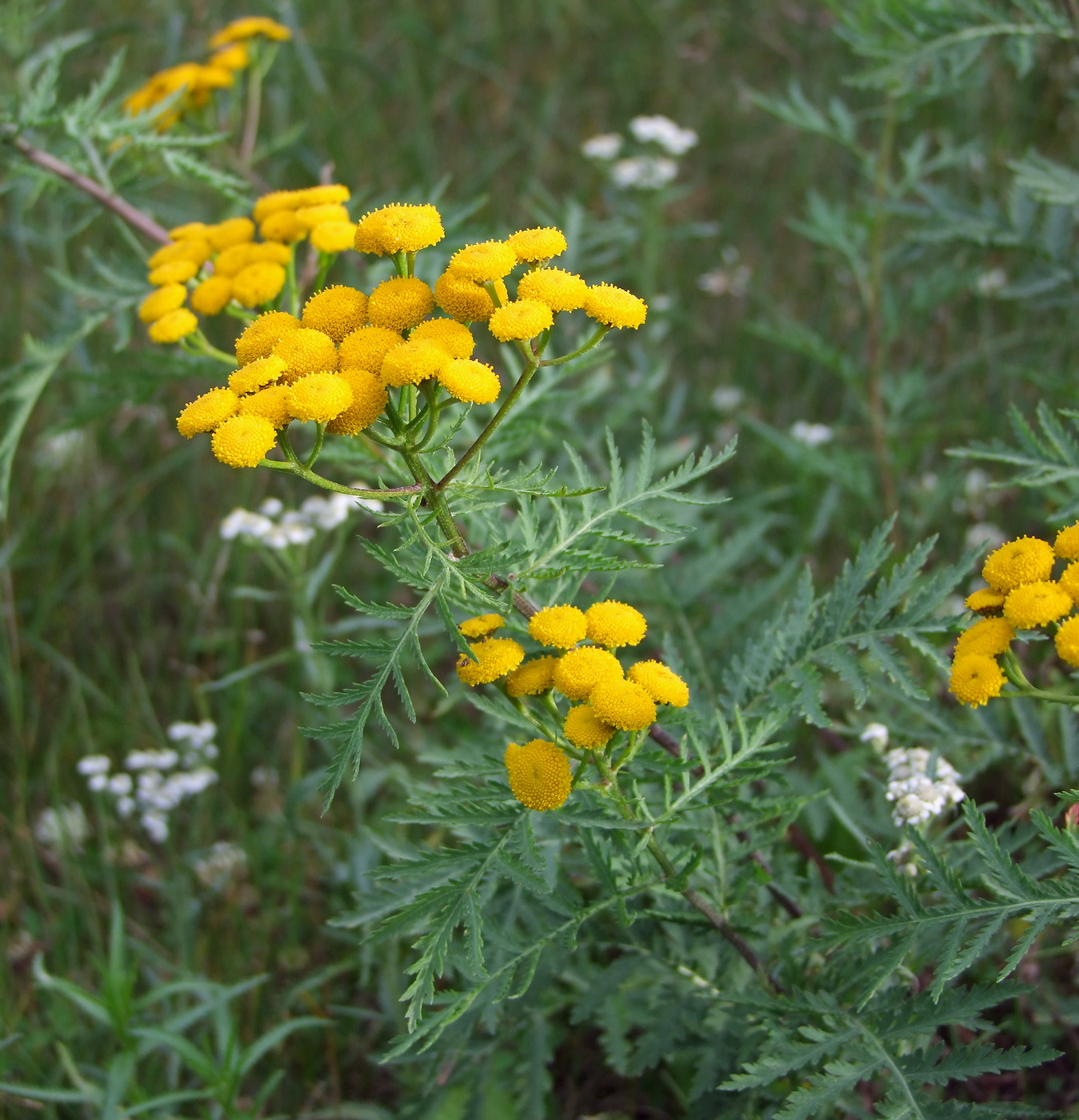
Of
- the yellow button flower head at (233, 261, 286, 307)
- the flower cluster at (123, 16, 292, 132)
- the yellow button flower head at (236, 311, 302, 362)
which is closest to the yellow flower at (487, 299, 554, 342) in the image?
the yellow button flower head at (236, 311, 302, 362)

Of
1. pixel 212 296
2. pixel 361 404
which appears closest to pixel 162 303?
pixel 212 296

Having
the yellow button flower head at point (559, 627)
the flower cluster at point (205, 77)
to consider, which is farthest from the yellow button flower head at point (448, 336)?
the flower cluster at point (205, 77)

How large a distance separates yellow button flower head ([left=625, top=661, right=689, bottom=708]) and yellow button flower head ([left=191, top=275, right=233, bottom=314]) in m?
1.15

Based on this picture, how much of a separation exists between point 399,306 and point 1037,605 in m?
1.00

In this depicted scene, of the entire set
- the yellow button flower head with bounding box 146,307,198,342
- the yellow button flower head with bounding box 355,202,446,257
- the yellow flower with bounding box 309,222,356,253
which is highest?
the yellow button flower head with bounding box 355,202,446,257

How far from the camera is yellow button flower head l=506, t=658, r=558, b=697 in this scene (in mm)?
1591

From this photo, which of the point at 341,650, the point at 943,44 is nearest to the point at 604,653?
the point at 341,650

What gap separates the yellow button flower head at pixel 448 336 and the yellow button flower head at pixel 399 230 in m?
0.16

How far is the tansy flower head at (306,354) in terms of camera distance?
1557 millimetres

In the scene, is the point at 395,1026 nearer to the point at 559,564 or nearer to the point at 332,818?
the point at 332,818

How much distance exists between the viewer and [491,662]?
1534 millimetres

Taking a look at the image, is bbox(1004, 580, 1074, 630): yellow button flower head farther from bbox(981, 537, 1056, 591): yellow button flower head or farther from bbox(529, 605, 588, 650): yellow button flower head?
bbox(529, 605, 588, 650): yellow button flower head

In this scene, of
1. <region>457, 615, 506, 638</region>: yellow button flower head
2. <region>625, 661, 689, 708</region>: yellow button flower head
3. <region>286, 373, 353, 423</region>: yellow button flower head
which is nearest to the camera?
<region>286, 373, 353, 423</region>: yellow button flower head

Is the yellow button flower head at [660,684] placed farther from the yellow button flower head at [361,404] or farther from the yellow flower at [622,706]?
the yellow button flower head at [361,404]
